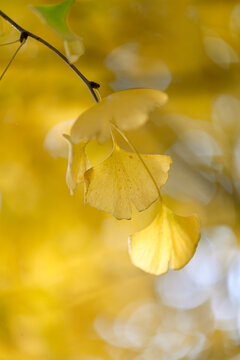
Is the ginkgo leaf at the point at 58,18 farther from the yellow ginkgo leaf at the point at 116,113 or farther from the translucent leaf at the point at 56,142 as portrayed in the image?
the translucent leaf at the point at 56,142

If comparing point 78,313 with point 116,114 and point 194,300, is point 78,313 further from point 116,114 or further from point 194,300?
point 116,114

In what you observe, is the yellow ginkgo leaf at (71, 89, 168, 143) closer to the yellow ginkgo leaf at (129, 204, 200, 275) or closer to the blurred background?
the yellow ginkgo leaf at (129, 204, 200, 275)

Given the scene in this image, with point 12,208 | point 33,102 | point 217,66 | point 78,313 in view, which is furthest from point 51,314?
A: point 217,66

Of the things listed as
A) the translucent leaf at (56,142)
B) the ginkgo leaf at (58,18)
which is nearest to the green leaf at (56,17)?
the ginkgo leaf at (58,18)

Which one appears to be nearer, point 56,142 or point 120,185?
point 120,185

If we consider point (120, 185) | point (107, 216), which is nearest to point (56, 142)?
point (107, 216)

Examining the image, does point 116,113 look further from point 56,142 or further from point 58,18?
point 56,142
